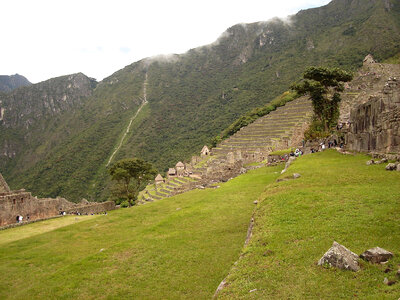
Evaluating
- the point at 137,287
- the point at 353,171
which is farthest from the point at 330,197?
the point at 137,287

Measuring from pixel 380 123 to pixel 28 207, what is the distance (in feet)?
82.1

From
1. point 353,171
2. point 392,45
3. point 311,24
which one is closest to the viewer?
point 353,171

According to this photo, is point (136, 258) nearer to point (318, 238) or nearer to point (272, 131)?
point (318, 238)

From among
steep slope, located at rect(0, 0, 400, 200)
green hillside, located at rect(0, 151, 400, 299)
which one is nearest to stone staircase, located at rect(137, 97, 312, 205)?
green hillside, located at rect(0, 151, 400, 299)

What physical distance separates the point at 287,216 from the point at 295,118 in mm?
36324

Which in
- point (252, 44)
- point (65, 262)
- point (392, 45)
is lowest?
point (65, 262)

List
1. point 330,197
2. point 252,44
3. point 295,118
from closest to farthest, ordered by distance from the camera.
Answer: point 330,197 < point 295,118 < point 252,44

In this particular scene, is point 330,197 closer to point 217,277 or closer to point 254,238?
point 254,238

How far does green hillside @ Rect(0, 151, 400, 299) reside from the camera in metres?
4.12

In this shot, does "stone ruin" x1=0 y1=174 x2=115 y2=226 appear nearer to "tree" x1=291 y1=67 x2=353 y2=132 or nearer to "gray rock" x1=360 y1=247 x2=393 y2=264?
"gray rock" x1=360 y1=247 x2=393 y2=264

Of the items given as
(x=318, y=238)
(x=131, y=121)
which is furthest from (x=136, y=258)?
(x=131, y=121)

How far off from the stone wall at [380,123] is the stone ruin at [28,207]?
79.0 feet

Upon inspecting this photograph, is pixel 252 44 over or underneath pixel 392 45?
over

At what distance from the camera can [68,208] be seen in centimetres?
2564
